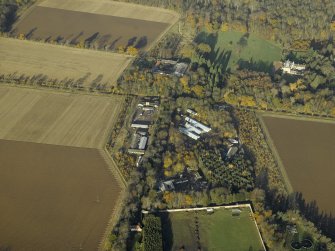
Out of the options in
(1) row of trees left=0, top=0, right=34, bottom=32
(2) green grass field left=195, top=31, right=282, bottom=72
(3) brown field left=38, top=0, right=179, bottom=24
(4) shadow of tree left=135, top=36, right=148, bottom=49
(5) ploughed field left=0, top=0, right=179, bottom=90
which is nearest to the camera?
(5) ploughed field left=0, top=0, right=179, bottom=90

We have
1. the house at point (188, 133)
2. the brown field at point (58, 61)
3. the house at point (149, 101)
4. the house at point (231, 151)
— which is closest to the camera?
the house at point (231, 151)

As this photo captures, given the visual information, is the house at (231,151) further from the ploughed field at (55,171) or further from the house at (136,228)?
the house at (136,228)

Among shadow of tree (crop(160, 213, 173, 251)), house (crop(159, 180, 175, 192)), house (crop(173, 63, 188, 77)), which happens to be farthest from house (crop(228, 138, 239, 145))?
house (crop(173, 63, 188, 77))

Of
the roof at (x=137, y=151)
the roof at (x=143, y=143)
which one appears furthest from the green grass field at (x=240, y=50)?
the roof at (x=137, y=151)

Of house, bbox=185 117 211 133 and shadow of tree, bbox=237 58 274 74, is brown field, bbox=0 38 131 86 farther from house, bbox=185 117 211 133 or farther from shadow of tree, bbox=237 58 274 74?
shadow of tree, bbox=237 58 274 74

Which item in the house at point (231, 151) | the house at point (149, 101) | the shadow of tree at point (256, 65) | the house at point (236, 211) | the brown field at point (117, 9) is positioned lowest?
the house at point (236, 211)

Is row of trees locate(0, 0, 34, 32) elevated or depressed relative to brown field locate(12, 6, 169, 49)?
elevated
